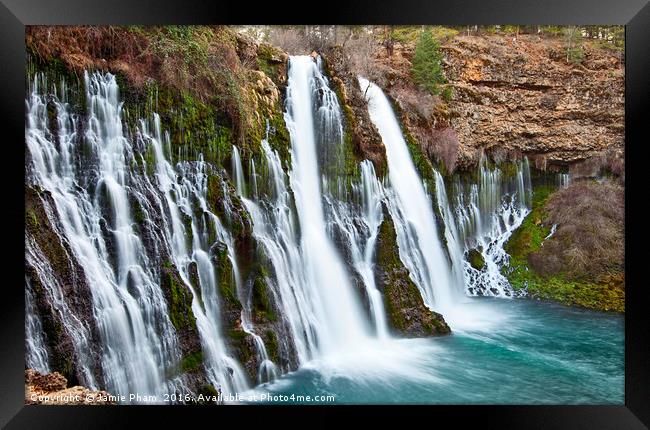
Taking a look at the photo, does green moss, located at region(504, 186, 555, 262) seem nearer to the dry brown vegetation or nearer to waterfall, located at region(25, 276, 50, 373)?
the dry brown vegetation

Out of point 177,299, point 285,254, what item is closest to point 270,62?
point 285,254

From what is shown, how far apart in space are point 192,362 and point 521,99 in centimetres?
521

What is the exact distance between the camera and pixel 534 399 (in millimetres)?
4176

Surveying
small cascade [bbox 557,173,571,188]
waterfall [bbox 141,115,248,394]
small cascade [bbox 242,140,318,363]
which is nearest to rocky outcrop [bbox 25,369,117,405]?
waterfall [bbox 141,115,248,394]

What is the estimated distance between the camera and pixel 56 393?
3.78 meters

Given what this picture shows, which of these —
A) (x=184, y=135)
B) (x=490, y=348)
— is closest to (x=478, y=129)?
(x=490, y=348)

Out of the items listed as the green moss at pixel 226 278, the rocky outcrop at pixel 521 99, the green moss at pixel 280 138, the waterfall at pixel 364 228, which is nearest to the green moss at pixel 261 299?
the green moss at pixel 226 278

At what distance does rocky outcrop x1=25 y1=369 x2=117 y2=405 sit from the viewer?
12.2 feet

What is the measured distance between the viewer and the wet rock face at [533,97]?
4422 mm

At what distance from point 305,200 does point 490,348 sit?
2564mm

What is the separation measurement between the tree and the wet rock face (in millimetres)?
113
